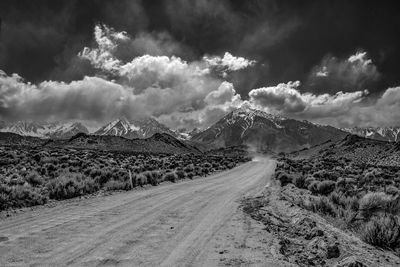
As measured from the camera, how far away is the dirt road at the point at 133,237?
656 centimetres

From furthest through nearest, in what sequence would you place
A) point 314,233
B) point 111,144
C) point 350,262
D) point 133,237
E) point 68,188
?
1. point 111,144
2. point 68,188
3. point 314,233
4. point 133,237
5. point 350,262

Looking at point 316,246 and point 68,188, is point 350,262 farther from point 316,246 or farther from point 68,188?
point 68,188

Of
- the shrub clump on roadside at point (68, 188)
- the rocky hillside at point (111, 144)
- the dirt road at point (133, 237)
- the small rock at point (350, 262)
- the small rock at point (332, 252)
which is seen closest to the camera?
the small rock at point (350, 262)

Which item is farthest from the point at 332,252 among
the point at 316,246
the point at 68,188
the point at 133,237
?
the point at 68,188

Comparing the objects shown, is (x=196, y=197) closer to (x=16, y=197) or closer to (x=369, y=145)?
(x=16, y=197)

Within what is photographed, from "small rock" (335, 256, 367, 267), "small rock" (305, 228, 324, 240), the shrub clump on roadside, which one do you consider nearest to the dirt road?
"small rock" (305, 228, 324, 240)

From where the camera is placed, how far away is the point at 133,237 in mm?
8172

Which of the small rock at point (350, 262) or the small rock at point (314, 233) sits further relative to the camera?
the small rock at point (314, 233)

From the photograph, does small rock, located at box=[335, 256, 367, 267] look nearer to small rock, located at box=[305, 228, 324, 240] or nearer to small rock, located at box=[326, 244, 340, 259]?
small rock, located at box=[326, 244, 340, 259]

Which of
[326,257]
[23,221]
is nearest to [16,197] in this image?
[23,221]

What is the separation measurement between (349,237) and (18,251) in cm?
802

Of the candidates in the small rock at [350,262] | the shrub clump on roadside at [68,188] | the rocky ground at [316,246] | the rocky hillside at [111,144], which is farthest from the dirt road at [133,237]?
the rocky hillside at [111,144]

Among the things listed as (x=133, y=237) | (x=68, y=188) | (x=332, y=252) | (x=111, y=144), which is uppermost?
(x=111, y=144)

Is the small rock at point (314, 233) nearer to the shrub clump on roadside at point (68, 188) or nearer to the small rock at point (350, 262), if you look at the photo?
the small rock at point (350, 262)
